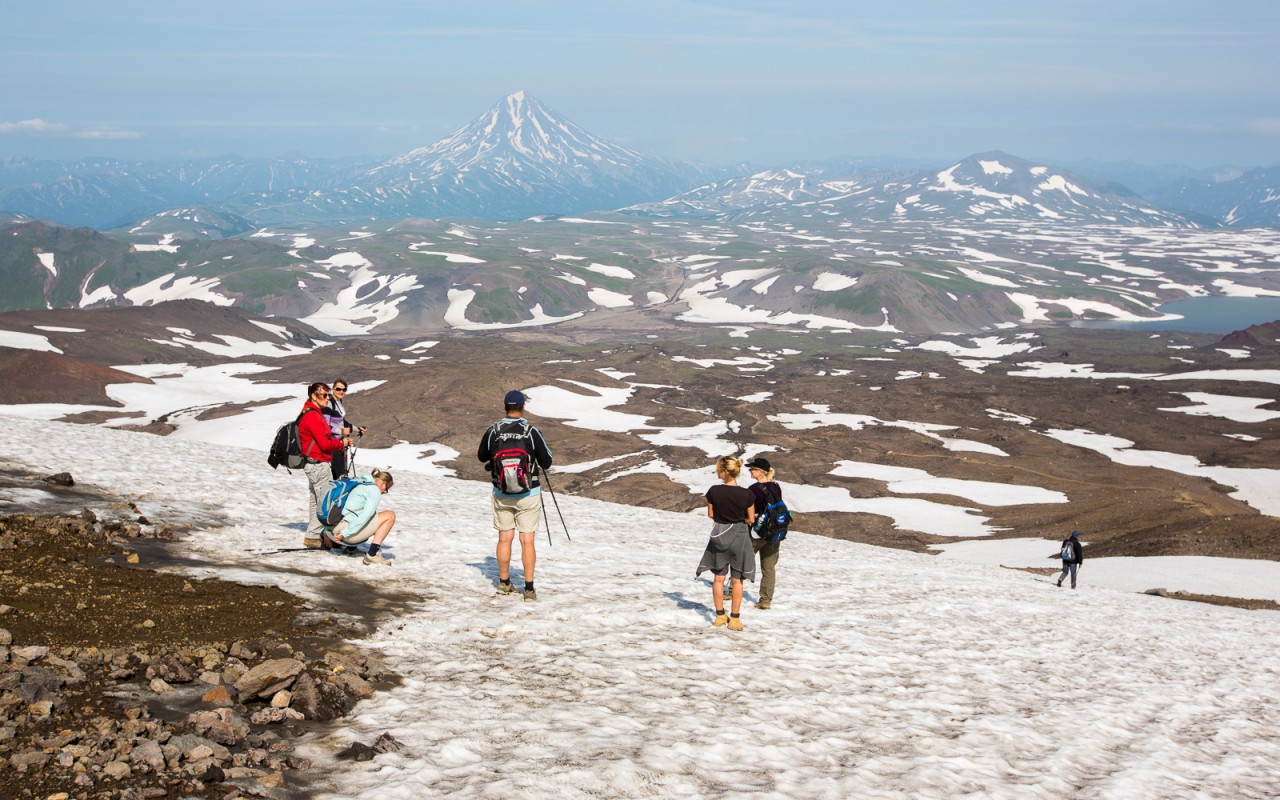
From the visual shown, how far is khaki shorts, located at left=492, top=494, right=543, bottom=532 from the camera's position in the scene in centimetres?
1563

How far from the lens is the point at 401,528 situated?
22766 millimetres

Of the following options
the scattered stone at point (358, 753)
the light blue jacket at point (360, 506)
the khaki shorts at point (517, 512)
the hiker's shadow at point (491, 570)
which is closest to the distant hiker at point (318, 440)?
the light blue jacket at point (360, 506)

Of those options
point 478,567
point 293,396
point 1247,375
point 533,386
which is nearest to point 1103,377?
point 1247,375

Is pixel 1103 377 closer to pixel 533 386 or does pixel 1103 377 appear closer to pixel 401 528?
pixel 533 386

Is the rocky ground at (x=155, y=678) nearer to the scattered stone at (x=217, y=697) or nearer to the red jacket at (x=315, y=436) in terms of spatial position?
the scattered stone at (x=217, y=697)

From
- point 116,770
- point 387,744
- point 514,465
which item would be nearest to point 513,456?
point 514,465

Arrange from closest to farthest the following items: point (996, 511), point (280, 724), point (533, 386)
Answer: point (280, 724) < point (996, 511) < point (533, 386)

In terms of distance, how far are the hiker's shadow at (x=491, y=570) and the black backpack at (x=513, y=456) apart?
129 inches

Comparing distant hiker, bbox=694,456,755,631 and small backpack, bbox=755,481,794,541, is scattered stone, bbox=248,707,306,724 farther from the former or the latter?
small backpack, bbox=755,481,794,541

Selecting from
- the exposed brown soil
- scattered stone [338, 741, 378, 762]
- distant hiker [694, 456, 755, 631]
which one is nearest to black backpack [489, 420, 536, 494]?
distant hiker [694, 456, 755, 631]

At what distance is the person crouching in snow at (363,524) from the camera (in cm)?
1805

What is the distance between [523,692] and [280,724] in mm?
3017

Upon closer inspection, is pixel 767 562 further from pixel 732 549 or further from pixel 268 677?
pixel 268 677

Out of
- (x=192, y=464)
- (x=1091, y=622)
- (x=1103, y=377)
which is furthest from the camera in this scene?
(x=1103, y=377)
